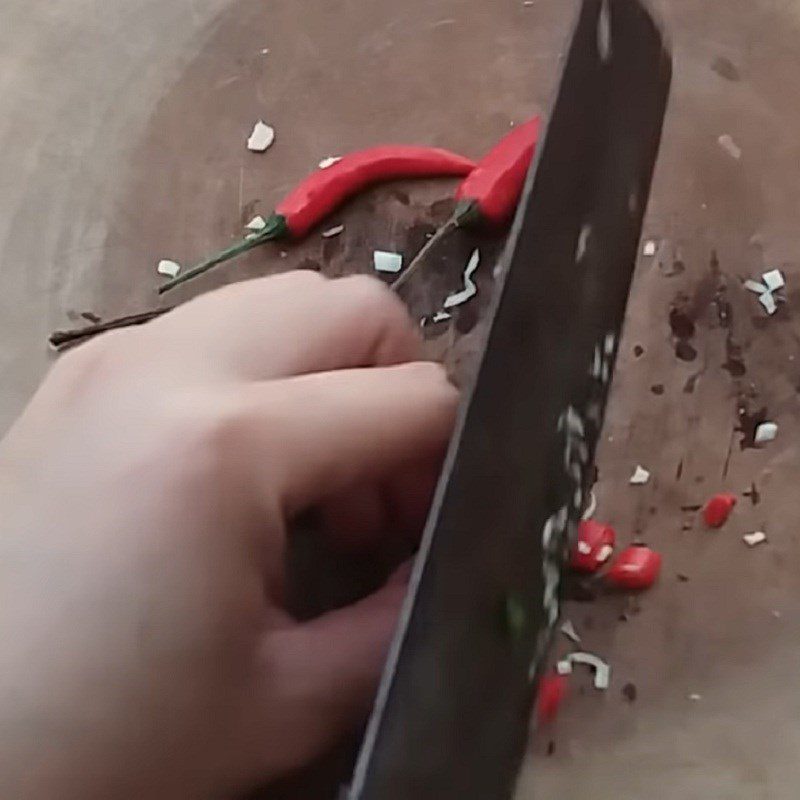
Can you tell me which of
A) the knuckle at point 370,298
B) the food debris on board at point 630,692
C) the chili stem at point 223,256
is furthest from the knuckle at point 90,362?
the food debris on board at point 630,692

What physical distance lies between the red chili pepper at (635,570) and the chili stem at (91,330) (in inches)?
→ 12.2

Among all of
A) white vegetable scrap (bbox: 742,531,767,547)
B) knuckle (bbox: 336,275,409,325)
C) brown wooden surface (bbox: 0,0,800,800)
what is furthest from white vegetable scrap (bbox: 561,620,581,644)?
knuckle (bbox: 336,275,409,325)

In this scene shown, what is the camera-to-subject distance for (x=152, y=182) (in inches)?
34.5

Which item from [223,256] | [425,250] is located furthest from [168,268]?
[425,250]

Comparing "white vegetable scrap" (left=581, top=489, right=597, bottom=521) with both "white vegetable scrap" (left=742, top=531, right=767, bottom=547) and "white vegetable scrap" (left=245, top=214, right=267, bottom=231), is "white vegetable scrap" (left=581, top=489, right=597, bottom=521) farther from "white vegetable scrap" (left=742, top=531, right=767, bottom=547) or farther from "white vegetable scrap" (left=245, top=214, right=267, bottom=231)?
"white vegetable scrap" (left=245, top=214, right=267, bottom=231)

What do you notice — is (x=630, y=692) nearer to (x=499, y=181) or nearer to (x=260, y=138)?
(x=499, y=181)

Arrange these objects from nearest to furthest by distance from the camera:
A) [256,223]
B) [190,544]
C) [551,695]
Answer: [190,544], [551,695], [256,223]

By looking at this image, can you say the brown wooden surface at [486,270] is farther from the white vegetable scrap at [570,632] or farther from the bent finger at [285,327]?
the bent finger at [285,327]

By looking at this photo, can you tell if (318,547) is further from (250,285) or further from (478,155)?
(478,155)

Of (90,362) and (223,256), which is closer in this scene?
(90,362)

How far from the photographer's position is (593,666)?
0.77 metres

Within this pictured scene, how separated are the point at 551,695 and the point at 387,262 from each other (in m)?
0.28

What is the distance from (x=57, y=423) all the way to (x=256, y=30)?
400 millimetres

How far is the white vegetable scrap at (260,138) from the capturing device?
0.88 meters
